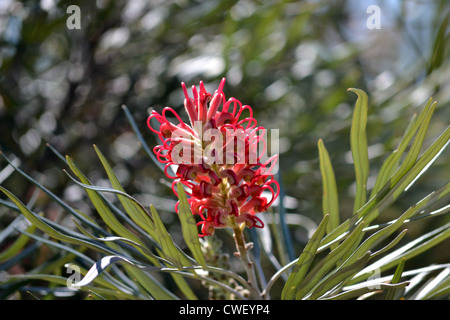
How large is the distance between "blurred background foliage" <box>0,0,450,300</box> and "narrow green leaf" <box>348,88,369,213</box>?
0.50 meters

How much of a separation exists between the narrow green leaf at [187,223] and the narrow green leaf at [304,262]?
0.09m

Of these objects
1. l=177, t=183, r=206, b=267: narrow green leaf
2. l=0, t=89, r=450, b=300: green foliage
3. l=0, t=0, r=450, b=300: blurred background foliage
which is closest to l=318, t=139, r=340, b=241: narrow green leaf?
l=0, t=89, r=450, b=300: green foliage

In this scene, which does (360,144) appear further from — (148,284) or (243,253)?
(148,284)

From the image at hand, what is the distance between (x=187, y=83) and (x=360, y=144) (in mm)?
727

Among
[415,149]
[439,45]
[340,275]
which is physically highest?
[439,45]

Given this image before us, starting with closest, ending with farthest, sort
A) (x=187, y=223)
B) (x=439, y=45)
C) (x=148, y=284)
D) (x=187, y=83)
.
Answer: (x=187, y=223), (x=148, y=284), (x=439, y=45), (x=187, y=83)

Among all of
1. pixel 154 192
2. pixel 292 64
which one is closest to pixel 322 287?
pixel 154 192

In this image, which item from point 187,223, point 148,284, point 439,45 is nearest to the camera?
point 187,223

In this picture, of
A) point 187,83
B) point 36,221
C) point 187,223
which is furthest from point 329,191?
point 187,83

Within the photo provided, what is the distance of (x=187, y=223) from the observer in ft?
1.20

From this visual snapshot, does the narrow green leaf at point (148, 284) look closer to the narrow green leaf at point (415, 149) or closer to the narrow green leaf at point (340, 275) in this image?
the narrow green leaf at point (340, 275)

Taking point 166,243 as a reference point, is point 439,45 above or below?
above

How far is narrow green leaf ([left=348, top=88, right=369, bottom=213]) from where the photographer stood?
0.42m
